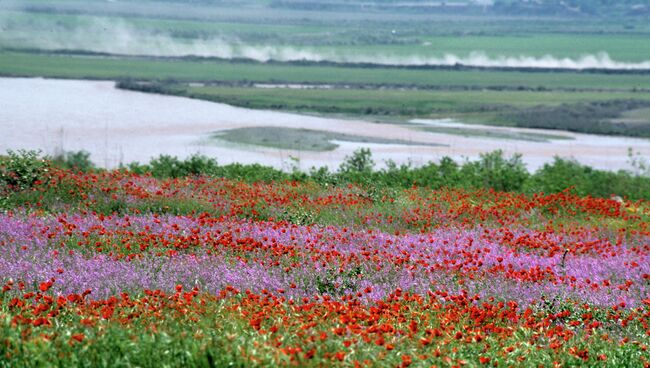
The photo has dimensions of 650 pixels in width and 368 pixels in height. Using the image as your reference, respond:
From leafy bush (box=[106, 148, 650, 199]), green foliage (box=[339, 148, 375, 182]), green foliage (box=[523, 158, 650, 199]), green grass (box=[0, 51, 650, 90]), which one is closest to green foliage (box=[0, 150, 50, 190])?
leafy bush (box=[106, 148, 650, 199])

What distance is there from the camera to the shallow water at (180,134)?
32.5m

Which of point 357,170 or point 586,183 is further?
point 357,170

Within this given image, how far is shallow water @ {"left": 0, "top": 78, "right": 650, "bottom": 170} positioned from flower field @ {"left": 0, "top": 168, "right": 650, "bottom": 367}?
12.3 metres

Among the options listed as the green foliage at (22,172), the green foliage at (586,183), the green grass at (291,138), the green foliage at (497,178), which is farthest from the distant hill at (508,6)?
the green foliage at (22,172)

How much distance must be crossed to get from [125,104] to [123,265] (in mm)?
36155

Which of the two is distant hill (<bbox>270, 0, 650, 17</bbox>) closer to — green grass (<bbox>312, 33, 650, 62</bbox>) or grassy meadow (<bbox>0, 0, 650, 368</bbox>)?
green grass (<bbox>312, 33, 650, 62</bbox>)

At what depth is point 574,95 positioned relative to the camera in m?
60.7

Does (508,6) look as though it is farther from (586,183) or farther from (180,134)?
(586,183)

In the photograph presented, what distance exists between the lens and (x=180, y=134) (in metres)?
37.5

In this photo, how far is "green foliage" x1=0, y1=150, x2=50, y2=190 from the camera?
53.5 feet

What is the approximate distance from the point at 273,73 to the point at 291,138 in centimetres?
3437

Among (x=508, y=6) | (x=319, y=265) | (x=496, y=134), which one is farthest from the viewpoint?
(x=508, y=6)

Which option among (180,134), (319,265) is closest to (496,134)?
(180,134)

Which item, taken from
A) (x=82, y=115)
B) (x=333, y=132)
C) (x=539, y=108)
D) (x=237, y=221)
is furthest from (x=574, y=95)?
(x=237, y=221)
